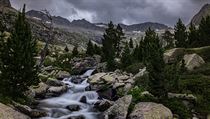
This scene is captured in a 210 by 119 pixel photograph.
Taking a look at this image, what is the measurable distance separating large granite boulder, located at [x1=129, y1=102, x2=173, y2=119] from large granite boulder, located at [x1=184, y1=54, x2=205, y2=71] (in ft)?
77.7

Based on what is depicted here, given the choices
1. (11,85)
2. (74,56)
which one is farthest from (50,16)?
(74,56)

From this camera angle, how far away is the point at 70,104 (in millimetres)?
45969

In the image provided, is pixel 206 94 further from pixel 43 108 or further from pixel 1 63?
pixel 1 63

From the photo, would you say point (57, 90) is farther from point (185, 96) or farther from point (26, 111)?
point (185, 96)

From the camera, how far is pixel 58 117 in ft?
128

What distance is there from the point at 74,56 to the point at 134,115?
2659 inches

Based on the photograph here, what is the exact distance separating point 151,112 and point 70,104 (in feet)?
50.5

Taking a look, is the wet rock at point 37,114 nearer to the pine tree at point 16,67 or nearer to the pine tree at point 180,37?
the pine tree at point 16,67

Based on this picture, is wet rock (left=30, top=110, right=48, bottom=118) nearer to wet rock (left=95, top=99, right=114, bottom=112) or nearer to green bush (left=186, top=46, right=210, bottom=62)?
wet rock (left=95, top=99, right=114, bottom=112)

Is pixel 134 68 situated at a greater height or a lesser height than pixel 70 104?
greater

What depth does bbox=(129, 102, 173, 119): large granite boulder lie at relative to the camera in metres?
33.4

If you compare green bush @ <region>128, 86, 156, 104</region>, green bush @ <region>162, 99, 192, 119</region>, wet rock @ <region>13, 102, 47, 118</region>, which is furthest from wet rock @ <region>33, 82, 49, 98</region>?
green bush @ <region>162, 99, 192, 119</region>

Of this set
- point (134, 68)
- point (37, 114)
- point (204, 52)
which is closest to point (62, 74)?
point (134, 68)

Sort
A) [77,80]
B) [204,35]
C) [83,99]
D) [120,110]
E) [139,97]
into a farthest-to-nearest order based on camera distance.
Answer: [204,35] < [77,80] < [83,99] < [139,97] < [120,110]
